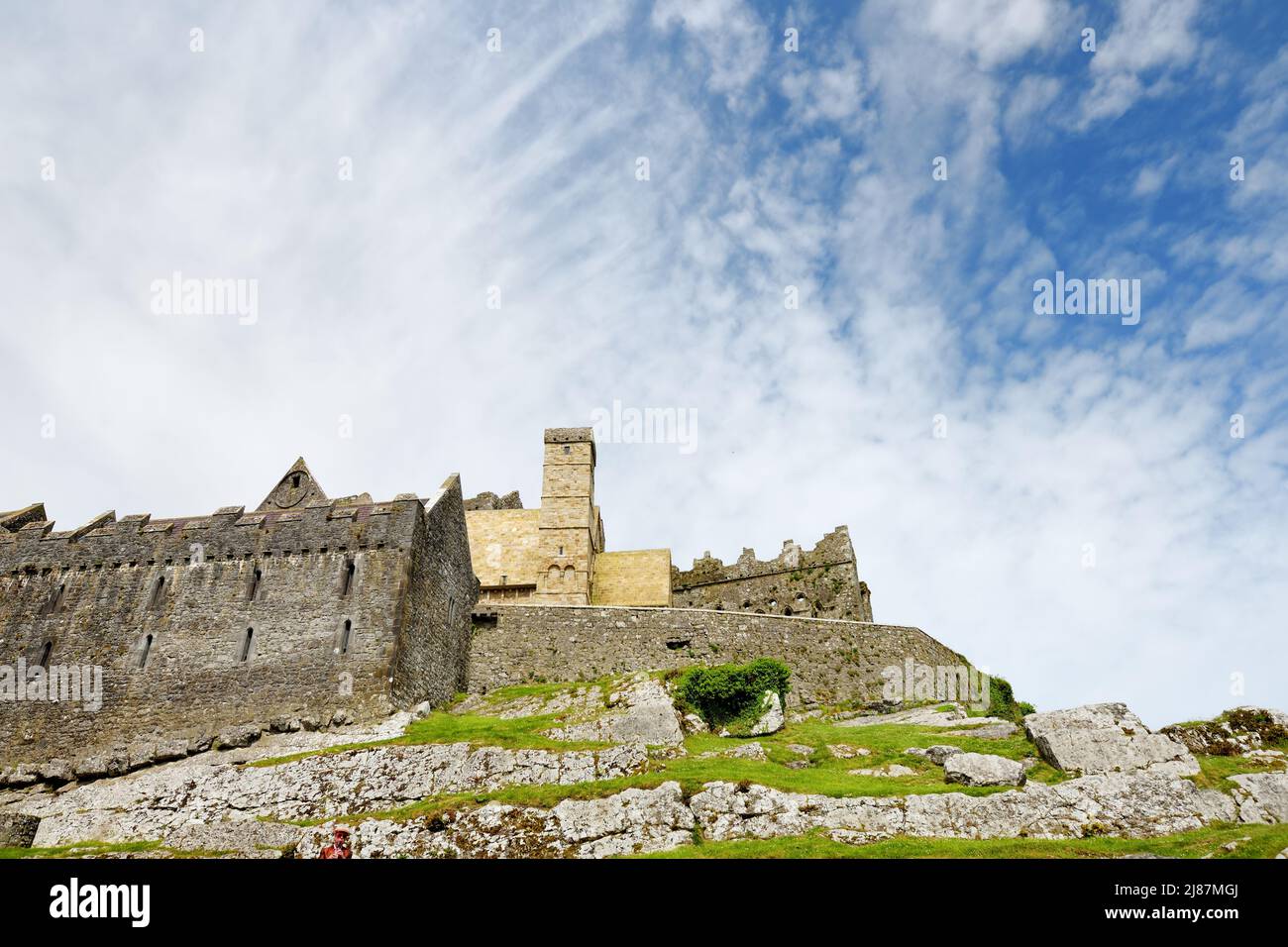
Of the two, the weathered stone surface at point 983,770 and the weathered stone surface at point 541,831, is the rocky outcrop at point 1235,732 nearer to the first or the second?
the weathered stone surface at point 983,770

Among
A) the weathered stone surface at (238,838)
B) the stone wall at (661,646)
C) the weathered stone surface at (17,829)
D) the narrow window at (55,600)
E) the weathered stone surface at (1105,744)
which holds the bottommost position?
the weathered stone surface at (17,829)

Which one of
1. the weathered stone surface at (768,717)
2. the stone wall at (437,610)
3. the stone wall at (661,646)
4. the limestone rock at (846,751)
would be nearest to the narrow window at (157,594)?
the stone wall at (437,610)

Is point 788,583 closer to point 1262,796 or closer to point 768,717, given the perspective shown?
point 768,717

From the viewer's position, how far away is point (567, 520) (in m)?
55.9

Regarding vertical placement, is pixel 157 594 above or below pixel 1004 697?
above

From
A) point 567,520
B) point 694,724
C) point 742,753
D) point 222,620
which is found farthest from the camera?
point 567,520

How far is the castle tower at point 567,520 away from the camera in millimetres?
53812

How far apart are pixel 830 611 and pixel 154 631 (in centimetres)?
3978

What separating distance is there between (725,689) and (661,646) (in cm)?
936

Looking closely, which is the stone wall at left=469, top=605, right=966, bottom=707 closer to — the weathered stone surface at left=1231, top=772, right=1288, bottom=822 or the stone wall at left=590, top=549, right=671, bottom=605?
the stone wall at left=590, top=549, right=671, bottom=605

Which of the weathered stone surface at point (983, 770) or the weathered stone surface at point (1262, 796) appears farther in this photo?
the weathered stone surface at point (983, 770)

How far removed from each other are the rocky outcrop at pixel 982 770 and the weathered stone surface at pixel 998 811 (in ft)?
3.81

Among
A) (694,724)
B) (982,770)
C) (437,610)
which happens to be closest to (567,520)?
(437,610)

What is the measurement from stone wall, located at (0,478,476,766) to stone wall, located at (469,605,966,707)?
3.51 meters
